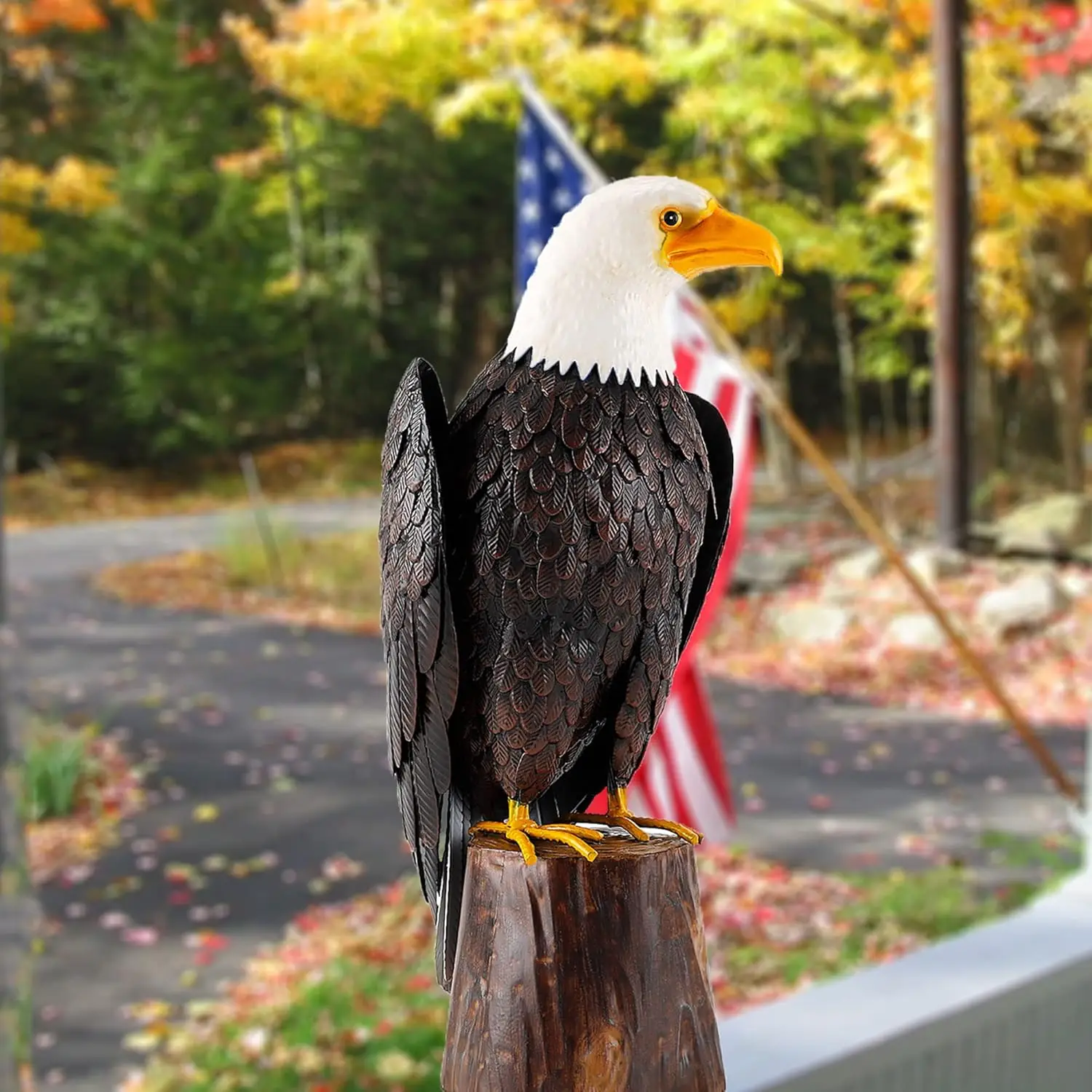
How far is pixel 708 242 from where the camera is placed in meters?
0.65

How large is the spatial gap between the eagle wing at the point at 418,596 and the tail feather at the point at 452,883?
1.0 inches

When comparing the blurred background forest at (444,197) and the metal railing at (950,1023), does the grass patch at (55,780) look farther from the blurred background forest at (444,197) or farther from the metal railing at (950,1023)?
the metal railing at (950,1023)

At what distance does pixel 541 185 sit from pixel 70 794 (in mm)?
1599

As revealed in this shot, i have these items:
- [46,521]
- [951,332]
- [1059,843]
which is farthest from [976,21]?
[46,521]

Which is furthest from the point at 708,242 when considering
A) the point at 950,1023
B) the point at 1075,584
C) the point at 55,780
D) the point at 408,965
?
the point at 1075,584

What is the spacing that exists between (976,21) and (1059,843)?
225 cm

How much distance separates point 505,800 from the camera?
2.28 feet

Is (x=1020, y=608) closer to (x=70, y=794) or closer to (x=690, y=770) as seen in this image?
(x=690, y=770)

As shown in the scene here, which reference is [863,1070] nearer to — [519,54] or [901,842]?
[901,842]

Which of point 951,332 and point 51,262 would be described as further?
point 951,332

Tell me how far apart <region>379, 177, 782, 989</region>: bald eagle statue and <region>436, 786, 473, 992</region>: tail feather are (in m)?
0.04

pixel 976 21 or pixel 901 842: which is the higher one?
pixel 976 21

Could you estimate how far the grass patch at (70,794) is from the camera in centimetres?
259

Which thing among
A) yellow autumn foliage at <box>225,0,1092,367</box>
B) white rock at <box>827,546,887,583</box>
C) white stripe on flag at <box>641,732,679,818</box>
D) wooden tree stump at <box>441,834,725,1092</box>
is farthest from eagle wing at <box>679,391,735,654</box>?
white rock at <box>827,546,887,583</box>
